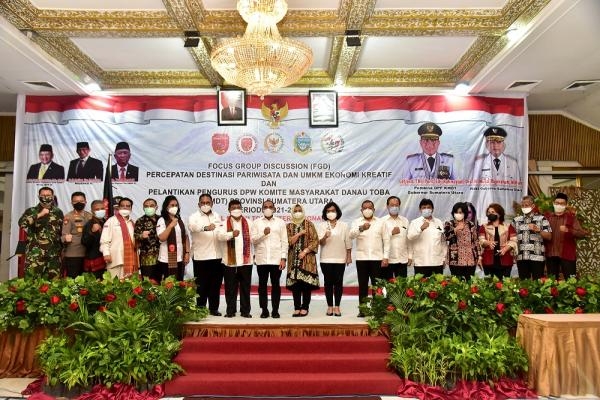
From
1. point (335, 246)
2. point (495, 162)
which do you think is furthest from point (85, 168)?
point (495, 162)

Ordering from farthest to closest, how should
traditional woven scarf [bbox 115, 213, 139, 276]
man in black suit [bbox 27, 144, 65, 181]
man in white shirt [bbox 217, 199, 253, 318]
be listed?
Result: 1. man in black suit [bbox 27, 144, 65, 181]
2. traditional woven scarf [bbox 115, 213, 139, 276]
3. man in white shirt [bbox 217, 199, 253, 318]

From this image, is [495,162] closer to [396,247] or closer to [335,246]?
[396,247]

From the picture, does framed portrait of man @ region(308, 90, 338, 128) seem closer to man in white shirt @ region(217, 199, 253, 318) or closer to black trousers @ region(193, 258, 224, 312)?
man in white shirt @ region(217, 199, 253, 318)

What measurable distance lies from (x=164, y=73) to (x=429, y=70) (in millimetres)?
3700

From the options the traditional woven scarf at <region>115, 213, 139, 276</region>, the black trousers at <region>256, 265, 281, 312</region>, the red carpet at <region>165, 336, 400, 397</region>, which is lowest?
the red carpet at <region>165, 336, 400, 397</region>

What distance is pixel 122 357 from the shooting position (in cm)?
377

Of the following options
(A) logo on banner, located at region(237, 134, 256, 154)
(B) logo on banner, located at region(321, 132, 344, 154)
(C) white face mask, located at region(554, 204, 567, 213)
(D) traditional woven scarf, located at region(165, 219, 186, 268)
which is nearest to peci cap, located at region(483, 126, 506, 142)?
(C) white face mask, located at region(554, 204, 567, 213)

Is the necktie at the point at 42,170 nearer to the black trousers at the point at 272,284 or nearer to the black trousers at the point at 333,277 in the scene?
the black trousers at the point at 272,284

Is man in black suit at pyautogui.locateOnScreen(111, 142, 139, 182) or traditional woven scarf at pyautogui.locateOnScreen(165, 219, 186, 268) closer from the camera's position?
traditional woven scarf at pyautogui.locateOnScreen(165, 219, 186, 268)

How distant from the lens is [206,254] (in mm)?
5121

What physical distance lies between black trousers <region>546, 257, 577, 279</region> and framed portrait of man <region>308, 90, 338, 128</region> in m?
3.34

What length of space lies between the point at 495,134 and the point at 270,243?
4044mm

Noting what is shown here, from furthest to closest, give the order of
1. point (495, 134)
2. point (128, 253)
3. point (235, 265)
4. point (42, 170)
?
point (495, 134), point (42, 170), point (128, 253), point (235, 265)

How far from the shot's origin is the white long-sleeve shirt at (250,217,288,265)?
5090 mm
